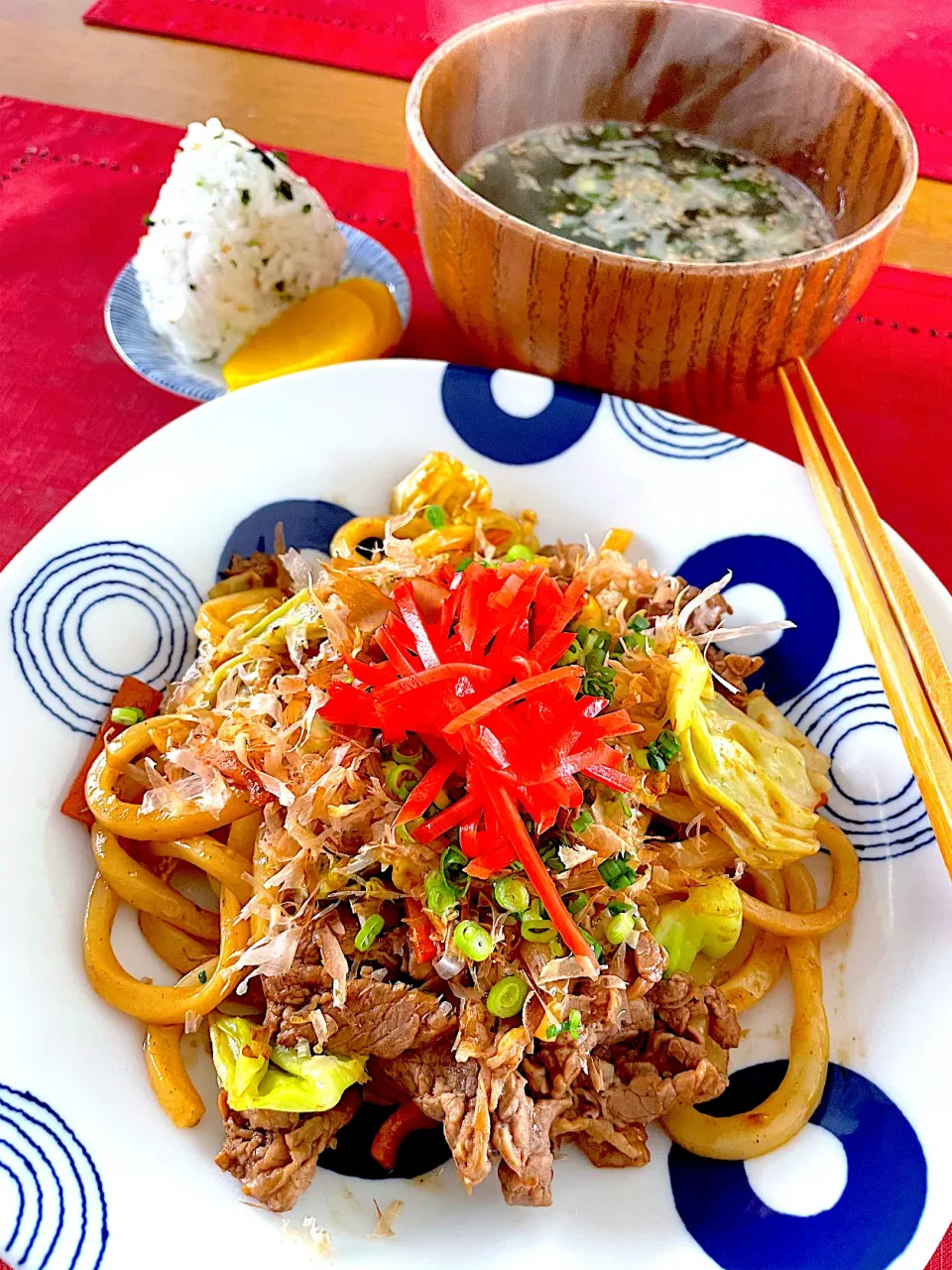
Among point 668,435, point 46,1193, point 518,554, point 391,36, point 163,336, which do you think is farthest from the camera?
point 391,36

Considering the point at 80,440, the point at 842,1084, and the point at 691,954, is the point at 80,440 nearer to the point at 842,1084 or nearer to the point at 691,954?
the point at 691,954

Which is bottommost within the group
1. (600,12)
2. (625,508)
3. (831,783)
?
(831,783)

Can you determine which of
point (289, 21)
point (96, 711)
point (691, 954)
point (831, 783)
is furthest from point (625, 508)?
point (289, 21)

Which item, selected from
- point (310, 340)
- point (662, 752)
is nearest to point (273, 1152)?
point (662, 752)

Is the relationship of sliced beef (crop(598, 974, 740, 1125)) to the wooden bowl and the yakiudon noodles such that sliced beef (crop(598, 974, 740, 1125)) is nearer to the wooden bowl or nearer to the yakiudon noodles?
the yakiudon noodles

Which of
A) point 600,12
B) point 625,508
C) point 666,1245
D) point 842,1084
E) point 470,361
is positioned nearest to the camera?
point 666,1245

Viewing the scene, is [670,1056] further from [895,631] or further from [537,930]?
[895,631]
